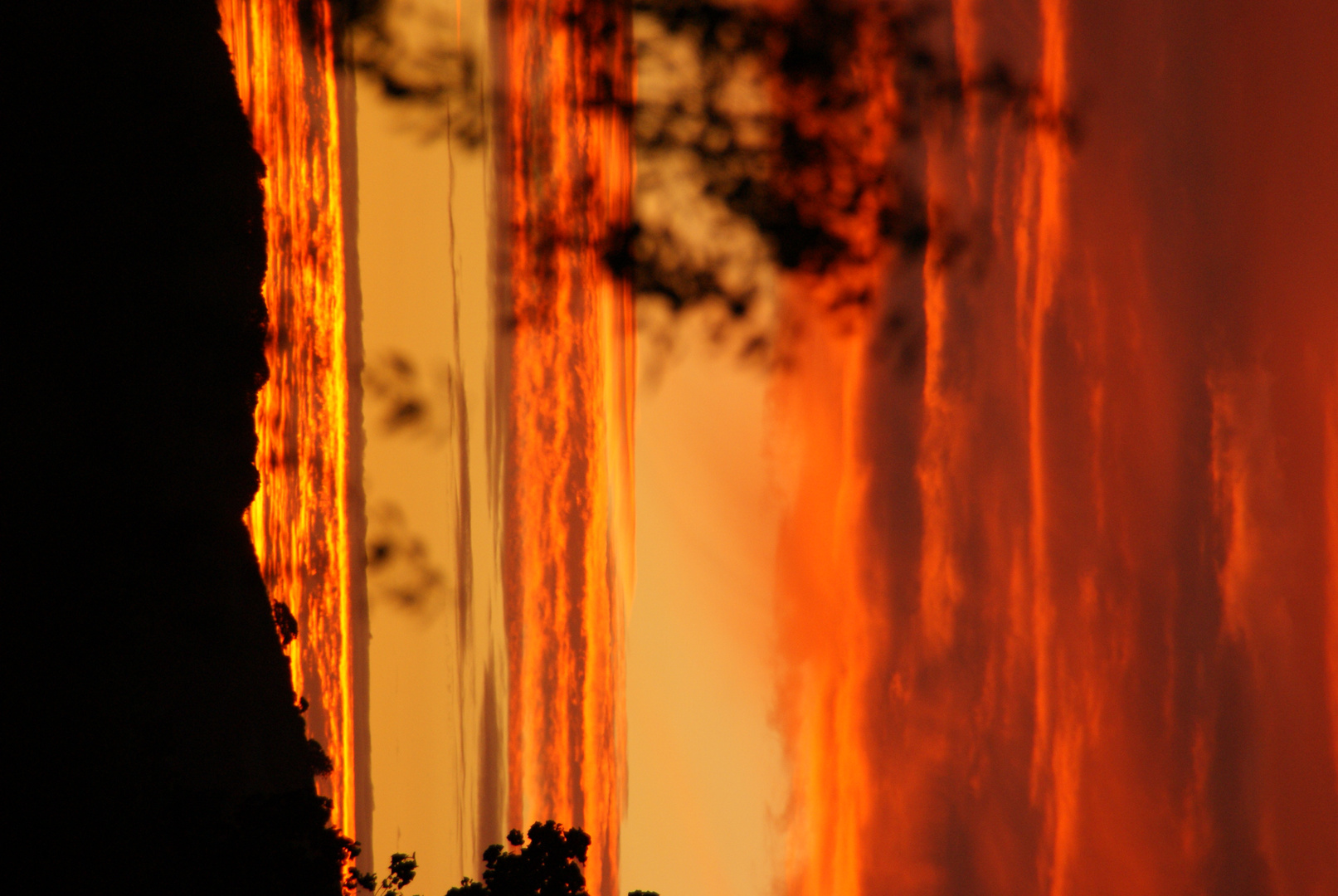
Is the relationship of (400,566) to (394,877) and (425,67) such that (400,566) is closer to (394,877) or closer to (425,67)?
(394,877)

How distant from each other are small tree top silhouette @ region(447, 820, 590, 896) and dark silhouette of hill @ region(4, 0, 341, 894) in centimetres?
34

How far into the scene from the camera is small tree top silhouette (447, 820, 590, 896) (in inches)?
85.4

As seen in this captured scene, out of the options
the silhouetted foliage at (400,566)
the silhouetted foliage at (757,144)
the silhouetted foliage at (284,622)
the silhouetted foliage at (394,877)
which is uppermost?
the silhouetted foliage at (757,144)

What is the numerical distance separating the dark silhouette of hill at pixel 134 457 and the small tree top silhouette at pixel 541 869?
0.34 m

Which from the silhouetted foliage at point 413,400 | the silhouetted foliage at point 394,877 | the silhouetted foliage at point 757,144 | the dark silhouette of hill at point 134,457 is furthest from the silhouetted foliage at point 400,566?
the silhouetted foliage at point 757,144

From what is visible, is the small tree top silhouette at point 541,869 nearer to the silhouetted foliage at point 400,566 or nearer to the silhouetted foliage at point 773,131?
the silhouetted foliage at point 400,566

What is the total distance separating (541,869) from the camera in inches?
86.2

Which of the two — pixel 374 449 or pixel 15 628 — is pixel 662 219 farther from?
pixel 15 628

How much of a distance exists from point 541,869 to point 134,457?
5.13 ft

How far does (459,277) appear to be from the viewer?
312 cm

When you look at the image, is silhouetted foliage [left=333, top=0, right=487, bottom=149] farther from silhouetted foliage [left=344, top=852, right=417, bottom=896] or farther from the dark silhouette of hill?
silhouetted foliage [left=344, top=852, right=417, bottom=896]

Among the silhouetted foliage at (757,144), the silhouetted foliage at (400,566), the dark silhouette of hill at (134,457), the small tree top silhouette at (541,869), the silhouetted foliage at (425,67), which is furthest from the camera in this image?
the silhouetted foliage at (400,566)

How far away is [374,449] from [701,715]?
132cm

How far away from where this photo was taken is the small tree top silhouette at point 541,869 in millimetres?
2168
